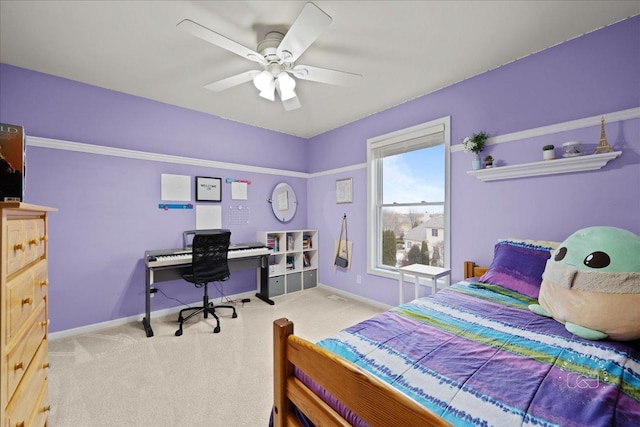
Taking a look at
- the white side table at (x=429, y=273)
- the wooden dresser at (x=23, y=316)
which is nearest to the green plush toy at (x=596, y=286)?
the white side table at (x=429, y=273)

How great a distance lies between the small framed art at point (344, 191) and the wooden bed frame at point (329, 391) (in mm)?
3015

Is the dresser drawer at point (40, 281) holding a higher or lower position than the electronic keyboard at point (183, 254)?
higher

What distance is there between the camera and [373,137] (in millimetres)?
3627

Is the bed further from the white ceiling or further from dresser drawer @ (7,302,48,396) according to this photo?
the white ceiling

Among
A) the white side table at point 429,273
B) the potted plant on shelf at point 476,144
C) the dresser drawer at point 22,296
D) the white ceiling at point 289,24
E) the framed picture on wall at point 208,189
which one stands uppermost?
the white ceiling at point 289,24

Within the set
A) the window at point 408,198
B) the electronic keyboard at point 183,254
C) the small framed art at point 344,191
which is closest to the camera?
the electronic keyboard at point 183,254

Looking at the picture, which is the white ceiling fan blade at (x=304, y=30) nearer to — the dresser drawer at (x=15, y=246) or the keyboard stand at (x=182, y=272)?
the dresser drawer at (x=15, y=246)

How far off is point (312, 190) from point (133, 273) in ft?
9.23

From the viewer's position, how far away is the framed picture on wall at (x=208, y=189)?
349cm

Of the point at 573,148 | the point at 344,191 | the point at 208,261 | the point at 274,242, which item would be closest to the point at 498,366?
the point at 573,148

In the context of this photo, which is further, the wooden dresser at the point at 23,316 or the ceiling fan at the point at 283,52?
the ceiling fan at the point at 283,52

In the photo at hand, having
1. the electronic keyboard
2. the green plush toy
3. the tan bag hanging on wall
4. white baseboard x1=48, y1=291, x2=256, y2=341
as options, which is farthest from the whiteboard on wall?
the green plush toy

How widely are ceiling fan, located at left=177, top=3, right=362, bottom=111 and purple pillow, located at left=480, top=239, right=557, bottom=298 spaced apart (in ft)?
6.01

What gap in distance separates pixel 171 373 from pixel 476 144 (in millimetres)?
3339
